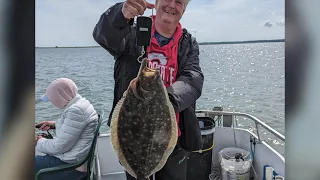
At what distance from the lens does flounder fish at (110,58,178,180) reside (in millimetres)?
1227

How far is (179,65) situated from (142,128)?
0.73 metres

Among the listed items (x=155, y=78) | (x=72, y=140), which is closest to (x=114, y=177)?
(x=72, y=140)

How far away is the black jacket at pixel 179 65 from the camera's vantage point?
1406mm

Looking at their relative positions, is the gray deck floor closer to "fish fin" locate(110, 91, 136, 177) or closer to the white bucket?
the white bucket

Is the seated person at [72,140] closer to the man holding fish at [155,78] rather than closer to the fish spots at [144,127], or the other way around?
the man holding fish at [155,78]

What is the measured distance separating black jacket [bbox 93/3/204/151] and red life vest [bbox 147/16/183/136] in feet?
0.11

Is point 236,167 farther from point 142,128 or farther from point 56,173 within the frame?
point 142,128

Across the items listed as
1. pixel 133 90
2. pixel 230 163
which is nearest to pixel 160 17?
pixel 133 90

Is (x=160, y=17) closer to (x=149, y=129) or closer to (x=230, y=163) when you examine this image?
(x=149, y=129)
